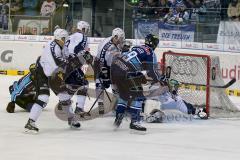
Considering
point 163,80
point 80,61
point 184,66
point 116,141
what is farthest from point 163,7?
point 116,141

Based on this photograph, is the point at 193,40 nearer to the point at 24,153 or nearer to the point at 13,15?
the point at 13,15

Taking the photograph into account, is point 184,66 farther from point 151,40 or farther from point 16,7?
point 16,7

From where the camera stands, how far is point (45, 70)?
7039mm

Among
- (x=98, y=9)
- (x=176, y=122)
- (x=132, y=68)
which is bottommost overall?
(x=176, y=122)

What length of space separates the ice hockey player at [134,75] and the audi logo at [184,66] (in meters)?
1.38

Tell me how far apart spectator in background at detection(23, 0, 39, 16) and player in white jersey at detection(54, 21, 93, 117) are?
6.37 m

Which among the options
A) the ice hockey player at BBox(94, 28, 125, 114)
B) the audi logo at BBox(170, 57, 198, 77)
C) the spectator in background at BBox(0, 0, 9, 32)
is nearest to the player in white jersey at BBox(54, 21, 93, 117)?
the ice hockey player at BBox(94, 28, 125, 114)

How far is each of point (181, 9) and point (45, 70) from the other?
6.40 m

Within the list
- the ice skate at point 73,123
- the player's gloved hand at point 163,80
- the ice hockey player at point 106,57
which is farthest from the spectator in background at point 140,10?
the ice skate at point 73,123

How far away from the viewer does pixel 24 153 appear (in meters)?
5.83

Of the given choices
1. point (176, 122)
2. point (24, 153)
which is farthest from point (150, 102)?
point (24, 153)

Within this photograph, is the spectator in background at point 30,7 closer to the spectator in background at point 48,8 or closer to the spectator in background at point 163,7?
the spectator in background at point 48,8

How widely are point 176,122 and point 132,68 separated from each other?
4.00 feet

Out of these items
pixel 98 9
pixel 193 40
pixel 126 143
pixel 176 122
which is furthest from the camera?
pixel 98 9
